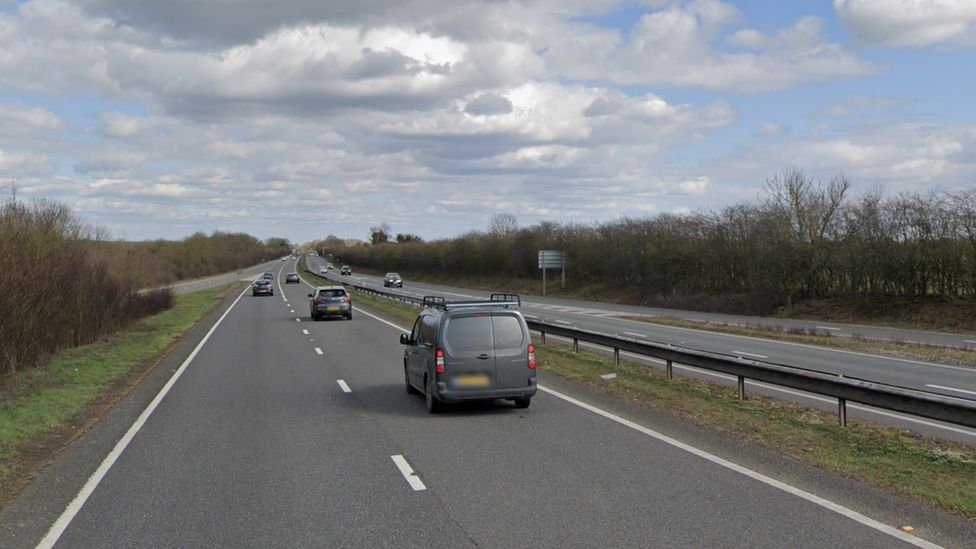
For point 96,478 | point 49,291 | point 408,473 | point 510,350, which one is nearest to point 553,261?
point 49,291

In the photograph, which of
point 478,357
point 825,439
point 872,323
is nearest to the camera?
point 825,439

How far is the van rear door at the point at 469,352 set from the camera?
12.2 metres

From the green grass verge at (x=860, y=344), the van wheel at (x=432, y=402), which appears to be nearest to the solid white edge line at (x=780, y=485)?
the van wheel at (x=432, y=402)

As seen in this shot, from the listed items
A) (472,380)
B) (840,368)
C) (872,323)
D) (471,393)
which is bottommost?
(872,323)

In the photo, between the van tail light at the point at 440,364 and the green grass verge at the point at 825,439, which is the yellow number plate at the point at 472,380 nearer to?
the van tail light at the point at 440,364

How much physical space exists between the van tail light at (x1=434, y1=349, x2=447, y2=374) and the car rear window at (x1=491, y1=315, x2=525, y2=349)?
2.67 feet

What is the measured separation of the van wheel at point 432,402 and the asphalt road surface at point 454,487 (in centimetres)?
26

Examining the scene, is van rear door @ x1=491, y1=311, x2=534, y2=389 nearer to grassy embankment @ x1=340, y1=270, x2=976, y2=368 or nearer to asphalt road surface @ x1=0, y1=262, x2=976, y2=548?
asphalt road surface @ x1=0, y1=262, x2=976, y2=548

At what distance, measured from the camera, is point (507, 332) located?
1257cm

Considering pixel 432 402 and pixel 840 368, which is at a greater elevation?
pixel 432 402

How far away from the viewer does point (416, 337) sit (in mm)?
14094

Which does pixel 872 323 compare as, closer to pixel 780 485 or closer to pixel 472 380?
pixel 472 380

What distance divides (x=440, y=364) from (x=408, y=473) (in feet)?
12.1

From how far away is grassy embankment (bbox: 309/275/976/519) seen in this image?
25.7ft
